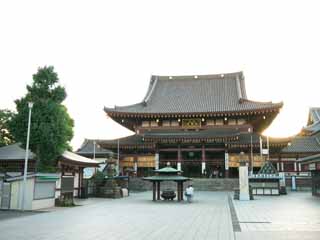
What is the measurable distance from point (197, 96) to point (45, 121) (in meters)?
28.8

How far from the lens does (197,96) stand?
4694 centimetres

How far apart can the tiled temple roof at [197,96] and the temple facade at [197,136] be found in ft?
0.41

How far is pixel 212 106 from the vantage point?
4309cm

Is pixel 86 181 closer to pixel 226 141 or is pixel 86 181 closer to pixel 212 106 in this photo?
pixel 226 141

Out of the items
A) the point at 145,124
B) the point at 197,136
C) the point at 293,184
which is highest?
the point at 145,124

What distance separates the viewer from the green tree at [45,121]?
68.8 feet

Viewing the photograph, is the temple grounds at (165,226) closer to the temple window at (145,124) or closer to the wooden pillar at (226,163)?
the wooden pillar at (226,163)

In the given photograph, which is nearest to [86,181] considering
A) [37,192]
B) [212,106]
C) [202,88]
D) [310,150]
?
[37,192]

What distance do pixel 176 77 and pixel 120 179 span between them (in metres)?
23.6

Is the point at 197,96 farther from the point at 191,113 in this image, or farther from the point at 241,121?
the point at 241,121

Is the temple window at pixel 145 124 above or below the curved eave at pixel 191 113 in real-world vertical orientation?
below

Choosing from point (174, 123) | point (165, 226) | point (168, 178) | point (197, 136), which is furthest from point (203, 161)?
point (165, 226)

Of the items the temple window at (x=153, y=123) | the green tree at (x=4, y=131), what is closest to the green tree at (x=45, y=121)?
Answer: the green tree at (x=4, y=131)

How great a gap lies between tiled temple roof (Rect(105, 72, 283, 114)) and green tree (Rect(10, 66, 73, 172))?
1909 centimetres
